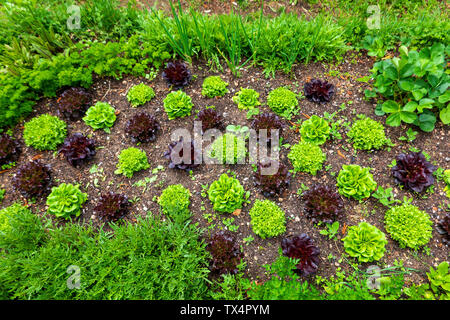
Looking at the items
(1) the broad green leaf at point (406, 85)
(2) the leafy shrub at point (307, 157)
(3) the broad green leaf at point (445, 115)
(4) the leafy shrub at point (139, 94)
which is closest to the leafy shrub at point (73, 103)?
(4) the leafy shrub at point (139, 94)

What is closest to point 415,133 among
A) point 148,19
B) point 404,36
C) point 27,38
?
point 404,36

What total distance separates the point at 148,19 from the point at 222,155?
2.67m

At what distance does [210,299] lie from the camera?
294 cm

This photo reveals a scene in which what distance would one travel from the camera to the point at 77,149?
370 cm

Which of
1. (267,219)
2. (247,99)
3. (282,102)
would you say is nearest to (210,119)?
(247,99)

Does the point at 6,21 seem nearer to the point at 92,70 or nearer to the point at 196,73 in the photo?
the point at 92,70

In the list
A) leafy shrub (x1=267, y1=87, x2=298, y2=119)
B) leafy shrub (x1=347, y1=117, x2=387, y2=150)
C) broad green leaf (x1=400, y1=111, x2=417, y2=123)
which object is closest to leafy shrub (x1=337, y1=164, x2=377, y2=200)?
leafy shrub (x1=347, y1=117, x2=387, y2=150)

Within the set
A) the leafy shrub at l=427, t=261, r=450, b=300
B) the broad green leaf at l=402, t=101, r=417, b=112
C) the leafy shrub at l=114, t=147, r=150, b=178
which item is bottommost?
the leafy shrub at l=427, t=261, r=450, b=300

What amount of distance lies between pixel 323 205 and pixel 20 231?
10.6 feet

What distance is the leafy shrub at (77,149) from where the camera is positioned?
12.1 feet

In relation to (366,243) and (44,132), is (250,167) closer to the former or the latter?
(366,243)

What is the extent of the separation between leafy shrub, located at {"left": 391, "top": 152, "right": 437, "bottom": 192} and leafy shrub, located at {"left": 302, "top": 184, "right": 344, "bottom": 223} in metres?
0.80

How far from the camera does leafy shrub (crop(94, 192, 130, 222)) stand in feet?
10.9

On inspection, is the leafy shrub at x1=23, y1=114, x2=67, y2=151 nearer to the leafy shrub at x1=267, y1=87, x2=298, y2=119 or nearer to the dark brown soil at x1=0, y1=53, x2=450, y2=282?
the dark brown soil at x1=0, y1=53, x2=450, y2=282
